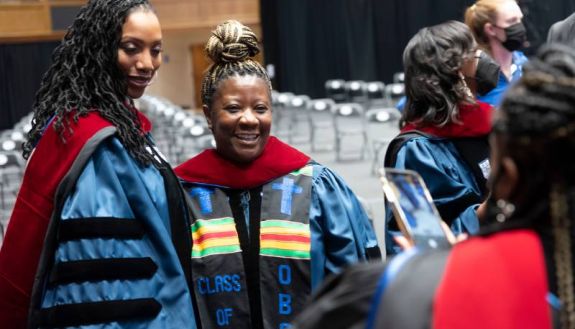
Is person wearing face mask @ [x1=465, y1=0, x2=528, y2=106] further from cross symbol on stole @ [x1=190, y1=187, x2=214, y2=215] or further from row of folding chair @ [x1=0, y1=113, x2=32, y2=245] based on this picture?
row of folding chair @ [x1=0, y1=113, x2=32, y2=245]

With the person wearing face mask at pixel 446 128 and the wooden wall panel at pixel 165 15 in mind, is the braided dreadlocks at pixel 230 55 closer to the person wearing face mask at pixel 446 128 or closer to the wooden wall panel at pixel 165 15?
the person wearing face mask at pixel 446 128

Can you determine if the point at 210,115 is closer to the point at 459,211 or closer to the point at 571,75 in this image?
the point at 459,211

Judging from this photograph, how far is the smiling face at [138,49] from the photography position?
2609mm

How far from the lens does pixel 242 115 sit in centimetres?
273

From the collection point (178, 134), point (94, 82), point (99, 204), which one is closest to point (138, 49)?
point (94, 82)

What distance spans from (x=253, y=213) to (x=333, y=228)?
0.76 ft

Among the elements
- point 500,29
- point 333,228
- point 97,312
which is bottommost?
point 97,312

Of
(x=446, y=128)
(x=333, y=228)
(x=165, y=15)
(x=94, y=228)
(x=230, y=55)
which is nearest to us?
(x=94, y=228)

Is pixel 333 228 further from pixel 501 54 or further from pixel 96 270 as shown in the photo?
pixel 501 54

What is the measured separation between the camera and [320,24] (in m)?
25.5

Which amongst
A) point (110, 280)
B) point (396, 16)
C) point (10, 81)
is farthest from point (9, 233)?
point (10, 81)

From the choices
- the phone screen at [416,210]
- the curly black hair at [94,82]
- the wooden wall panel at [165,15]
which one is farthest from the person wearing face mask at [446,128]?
the wooden wall panel at [165,15]

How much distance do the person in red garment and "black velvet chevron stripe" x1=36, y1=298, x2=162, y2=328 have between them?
4.12ft

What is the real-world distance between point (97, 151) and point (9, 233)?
341 mm
